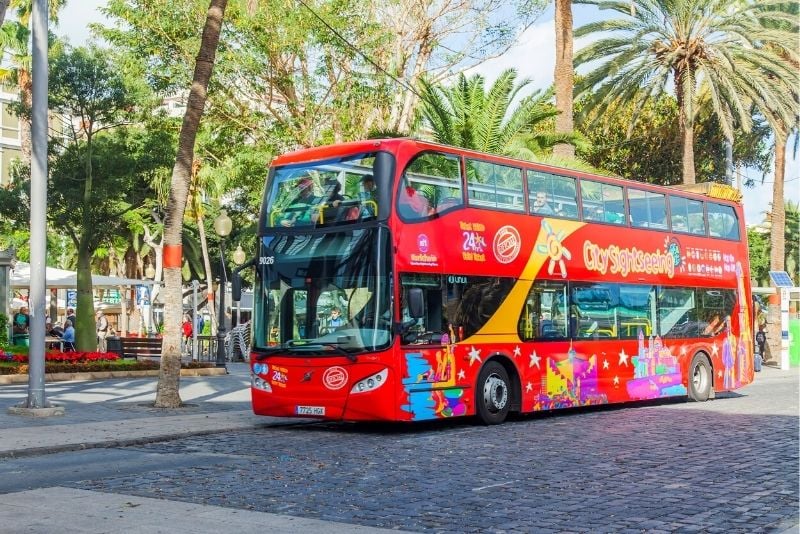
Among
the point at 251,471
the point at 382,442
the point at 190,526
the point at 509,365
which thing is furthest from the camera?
the point at 509,365

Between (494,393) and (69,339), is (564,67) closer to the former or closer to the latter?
(494,393)

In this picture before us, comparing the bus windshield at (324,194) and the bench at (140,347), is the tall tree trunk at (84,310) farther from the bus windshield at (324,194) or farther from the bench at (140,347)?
the bus windshield at (324,194)

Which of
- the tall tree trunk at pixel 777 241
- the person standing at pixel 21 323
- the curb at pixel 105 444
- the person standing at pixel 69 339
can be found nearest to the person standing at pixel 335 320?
the curb at pixel 105 444

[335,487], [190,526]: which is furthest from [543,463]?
[190,526]

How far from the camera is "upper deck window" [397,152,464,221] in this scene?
48.0 ft

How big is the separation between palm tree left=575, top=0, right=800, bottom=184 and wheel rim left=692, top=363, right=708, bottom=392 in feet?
41.0

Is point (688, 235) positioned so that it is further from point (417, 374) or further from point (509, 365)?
point (417, 374)

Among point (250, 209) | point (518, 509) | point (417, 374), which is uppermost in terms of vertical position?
point (250, 209)

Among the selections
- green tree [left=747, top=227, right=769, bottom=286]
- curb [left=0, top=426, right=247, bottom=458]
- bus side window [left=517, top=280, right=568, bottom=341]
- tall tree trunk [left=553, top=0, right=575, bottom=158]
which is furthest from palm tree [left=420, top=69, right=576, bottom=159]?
green tree [left=747, top=227, right=769, bottom=286]

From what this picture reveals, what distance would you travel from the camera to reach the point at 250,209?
188 feet

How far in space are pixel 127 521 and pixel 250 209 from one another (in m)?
50.2

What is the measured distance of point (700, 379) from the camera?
21828 mm

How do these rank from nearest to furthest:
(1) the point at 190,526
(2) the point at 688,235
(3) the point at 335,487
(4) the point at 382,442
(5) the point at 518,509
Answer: (1) the point at 190,526
(5) the point at 518,509
(3) the point at 335,487
(4) the point at 382,442
(2) the point at 688,235

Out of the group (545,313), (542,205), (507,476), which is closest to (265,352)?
(545,313)
